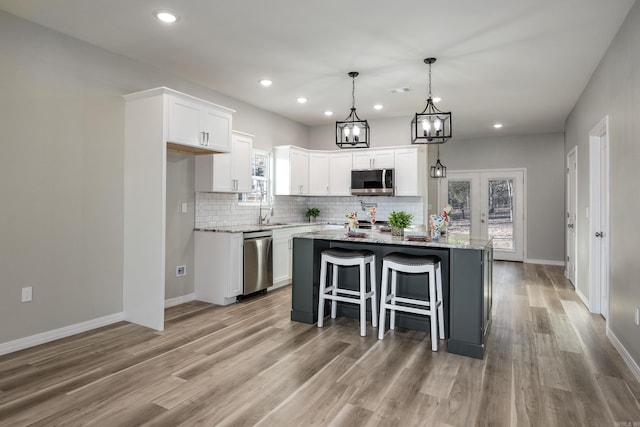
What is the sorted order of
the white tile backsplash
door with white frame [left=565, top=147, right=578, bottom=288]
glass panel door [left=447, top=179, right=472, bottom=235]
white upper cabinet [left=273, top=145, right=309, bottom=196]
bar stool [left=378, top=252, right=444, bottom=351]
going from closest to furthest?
bar stool [left=378, top=252, right=444, bottom=351]
the white tile backsplash
door with white frame [left=565, top=147, right=578, bottom=288]
white upper cabinet [left=273, top=145, right=309, bottom=196]
glass panel door [left=447, top=179, right=472, bottom=235]

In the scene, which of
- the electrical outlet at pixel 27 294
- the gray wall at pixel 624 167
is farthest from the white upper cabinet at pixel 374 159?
the electrical outlet at pixel 27 294

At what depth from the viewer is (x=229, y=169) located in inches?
194

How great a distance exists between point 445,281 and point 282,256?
8.45ft

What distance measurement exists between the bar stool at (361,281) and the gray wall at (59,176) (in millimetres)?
2140

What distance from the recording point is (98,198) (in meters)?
3.67

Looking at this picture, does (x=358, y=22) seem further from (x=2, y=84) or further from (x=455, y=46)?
(x=2, y=84)

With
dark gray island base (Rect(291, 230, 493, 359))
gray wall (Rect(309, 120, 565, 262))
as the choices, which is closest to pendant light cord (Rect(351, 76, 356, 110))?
dark gray island base (Rect(291, 230, 493, 359))

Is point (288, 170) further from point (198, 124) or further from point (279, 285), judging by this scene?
point (198, 124)

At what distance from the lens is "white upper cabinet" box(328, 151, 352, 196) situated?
21.5 ft

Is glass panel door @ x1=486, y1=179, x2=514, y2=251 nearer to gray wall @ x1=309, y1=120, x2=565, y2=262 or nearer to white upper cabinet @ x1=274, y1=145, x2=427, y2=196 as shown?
gray wall @ x1=309, y1=120, x2=565, y2=262

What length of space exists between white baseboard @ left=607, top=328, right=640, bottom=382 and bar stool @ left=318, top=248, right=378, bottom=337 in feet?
6.65

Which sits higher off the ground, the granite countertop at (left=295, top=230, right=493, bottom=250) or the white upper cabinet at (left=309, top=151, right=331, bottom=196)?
the white upper cabinet at (left=309, top=151, right=331, bottom=196)

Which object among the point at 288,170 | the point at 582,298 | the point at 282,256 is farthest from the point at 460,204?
the point at 282,256

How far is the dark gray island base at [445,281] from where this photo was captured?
3.05 metres
